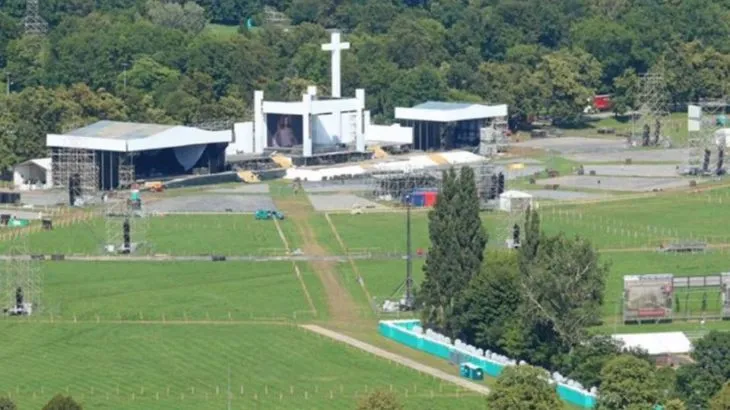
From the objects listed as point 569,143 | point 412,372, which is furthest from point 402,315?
point 569,143

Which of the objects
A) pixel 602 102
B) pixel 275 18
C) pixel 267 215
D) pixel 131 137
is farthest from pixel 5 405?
pixel 275 18

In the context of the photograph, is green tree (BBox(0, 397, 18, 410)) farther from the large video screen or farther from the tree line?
the large video screen

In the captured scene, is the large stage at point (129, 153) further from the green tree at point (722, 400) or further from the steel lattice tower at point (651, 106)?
the green tree at point (722, 400)

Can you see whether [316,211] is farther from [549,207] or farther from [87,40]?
[87,40]

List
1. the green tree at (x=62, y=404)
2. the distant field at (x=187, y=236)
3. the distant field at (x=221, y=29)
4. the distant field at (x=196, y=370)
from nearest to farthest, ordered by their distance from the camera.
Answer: the green tree at (x=62, y=404), the distant field at (x=196, y=370), the distant field at (x=187, y=236), the distant field at (x=221, y=29)

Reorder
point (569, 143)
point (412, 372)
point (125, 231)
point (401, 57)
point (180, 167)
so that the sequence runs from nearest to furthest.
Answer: point (412, 372) < point (125, 231) < point (180, 167) < point (569, 143) < point (401, 57)

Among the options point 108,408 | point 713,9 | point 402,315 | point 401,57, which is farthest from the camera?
point 713,9

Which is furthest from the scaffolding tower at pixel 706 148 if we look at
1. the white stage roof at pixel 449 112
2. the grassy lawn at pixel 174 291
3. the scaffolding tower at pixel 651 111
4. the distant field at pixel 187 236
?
A: the grassy lawn at pixel 174 291
